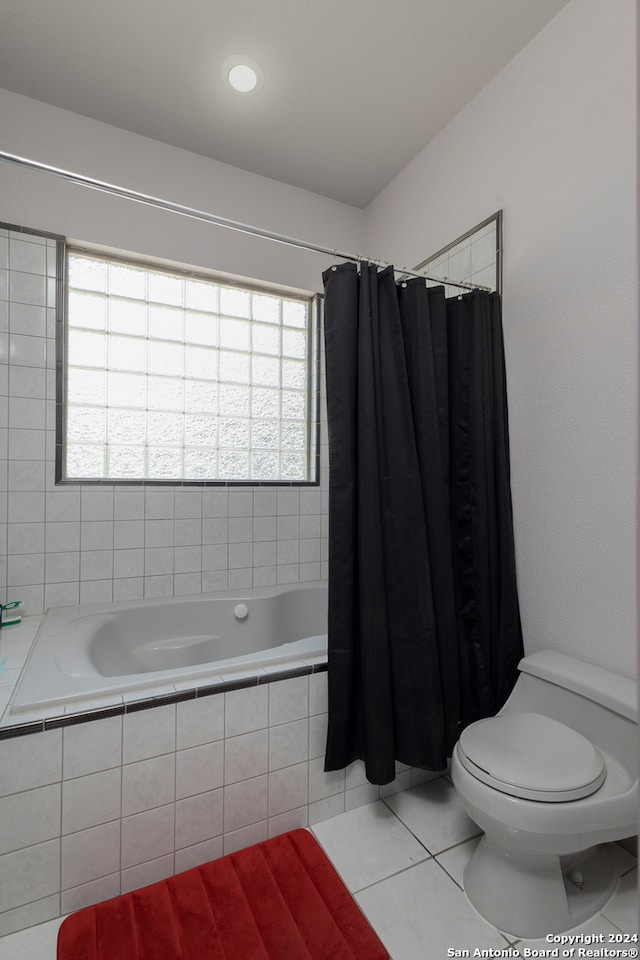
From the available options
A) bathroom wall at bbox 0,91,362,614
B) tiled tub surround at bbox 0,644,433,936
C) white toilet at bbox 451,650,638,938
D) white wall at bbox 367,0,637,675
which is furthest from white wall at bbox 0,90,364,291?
white toilet at bbox 451,650,638,938

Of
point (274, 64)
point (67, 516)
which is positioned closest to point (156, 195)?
point (274, 64)

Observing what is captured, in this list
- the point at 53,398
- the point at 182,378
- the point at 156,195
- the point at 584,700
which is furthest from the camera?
the point at 182,378

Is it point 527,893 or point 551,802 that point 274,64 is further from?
point 527,893

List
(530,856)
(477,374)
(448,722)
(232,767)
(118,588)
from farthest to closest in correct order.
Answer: (118,588)
(477,374)
(448,722)
(232,767)
(530,856)

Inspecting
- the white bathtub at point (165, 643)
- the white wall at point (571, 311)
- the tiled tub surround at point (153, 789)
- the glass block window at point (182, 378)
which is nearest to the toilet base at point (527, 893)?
the tiled tub surround at point (153, 789)

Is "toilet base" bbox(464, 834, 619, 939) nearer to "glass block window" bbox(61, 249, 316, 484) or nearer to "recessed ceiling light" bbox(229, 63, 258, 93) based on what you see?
"glass block window" bbox(61, 249, 316, 484)

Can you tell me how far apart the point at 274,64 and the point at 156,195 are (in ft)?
2.55

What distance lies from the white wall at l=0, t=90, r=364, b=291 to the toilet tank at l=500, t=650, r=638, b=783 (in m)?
2.19

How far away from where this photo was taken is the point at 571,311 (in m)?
1.54

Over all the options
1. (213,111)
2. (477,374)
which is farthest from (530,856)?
(213,111)

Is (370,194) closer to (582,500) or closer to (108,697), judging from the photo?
(582,500)

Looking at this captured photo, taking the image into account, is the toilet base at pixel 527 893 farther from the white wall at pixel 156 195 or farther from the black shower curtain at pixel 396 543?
→ the white wall at pixel 156 195

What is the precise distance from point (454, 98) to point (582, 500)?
179cm

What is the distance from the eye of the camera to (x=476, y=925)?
44.6 inches
